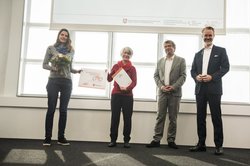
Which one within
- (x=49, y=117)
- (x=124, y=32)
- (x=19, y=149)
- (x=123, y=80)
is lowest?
(x=19, y=149)

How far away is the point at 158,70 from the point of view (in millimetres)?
3311

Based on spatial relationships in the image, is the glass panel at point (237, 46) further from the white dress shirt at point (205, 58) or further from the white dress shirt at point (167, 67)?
the white dress shirt at point (167, 67)

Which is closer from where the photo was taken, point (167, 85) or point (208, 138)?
point (167, 85)

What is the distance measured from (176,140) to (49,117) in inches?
69.7

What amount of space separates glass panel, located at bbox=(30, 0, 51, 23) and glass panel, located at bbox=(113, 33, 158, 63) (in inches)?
44.9

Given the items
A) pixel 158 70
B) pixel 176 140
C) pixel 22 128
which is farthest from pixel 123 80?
pixel 22 128

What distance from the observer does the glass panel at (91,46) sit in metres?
3.73

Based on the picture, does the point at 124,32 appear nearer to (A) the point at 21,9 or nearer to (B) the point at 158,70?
(B) the point at 158,70

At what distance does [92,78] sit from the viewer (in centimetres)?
317

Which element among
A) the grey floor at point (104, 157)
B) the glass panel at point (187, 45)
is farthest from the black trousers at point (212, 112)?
the glass panel at point (187, 45)

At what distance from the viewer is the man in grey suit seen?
124 inches

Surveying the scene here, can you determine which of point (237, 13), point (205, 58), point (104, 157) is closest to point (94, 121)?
point (104, 157)

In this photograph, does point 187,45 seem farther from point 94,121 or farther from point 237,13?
point 94,121

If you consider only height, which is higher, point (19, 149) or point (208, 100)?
point (208, 100)
